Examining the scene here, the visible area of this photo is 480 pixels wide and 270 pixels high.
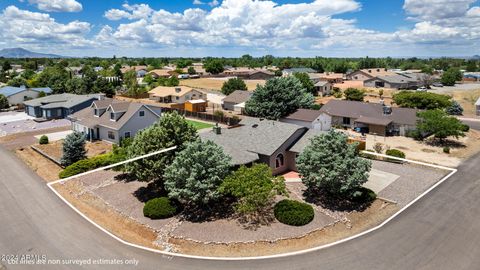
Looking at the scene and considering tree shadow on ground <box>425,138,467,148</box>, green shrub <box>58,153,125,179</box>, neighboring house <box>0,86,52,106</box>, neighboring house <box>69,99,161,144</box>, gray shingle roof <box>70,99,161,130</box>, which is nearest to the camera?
green shrub <box>58,153,125,179</box>

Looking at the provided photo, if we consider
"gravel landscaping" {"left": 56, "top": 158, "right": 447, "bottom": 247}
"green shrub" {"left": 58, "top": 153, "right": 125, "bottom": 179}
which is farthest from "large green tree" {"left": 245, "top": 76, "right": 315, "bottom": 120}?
"green shrub" {"left": 58, "top": 153, "right": 125, "bottom": 179}

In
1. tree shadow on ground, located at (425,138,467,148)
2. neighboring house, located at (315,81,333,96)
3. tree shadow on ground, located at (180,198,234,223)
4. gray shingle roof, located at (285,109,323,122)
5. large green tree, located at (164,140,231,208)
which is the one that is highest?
neighboring house, located at (315,81,333,96)

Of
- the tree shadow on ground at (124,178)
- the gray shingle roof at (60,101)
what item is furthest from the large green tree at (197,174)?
the gray shingle roof at (60,101)

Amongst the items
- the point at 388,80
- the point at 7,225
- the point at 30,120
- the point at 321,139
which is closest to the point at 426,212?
the point at 321,139

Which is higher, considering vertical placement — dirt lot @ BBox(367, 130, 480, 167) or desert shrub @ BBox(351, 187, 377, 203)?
dirt lot @ BBox(367, 130, 480, 167)

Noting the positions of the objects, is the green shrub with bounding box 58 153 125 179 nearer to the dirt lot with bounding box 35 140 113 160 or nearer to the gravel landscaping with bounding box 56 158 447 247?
the gravel landscaping with bounding box 56 158 447 247

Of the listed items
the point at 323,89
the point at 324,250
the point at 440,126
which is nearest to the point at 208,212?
the point at 324,250

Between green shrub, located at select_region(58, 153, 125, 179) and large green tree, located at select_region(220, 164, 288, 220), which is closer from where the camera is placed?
large green tree, located at select_region(220, 164, 288, 220)
